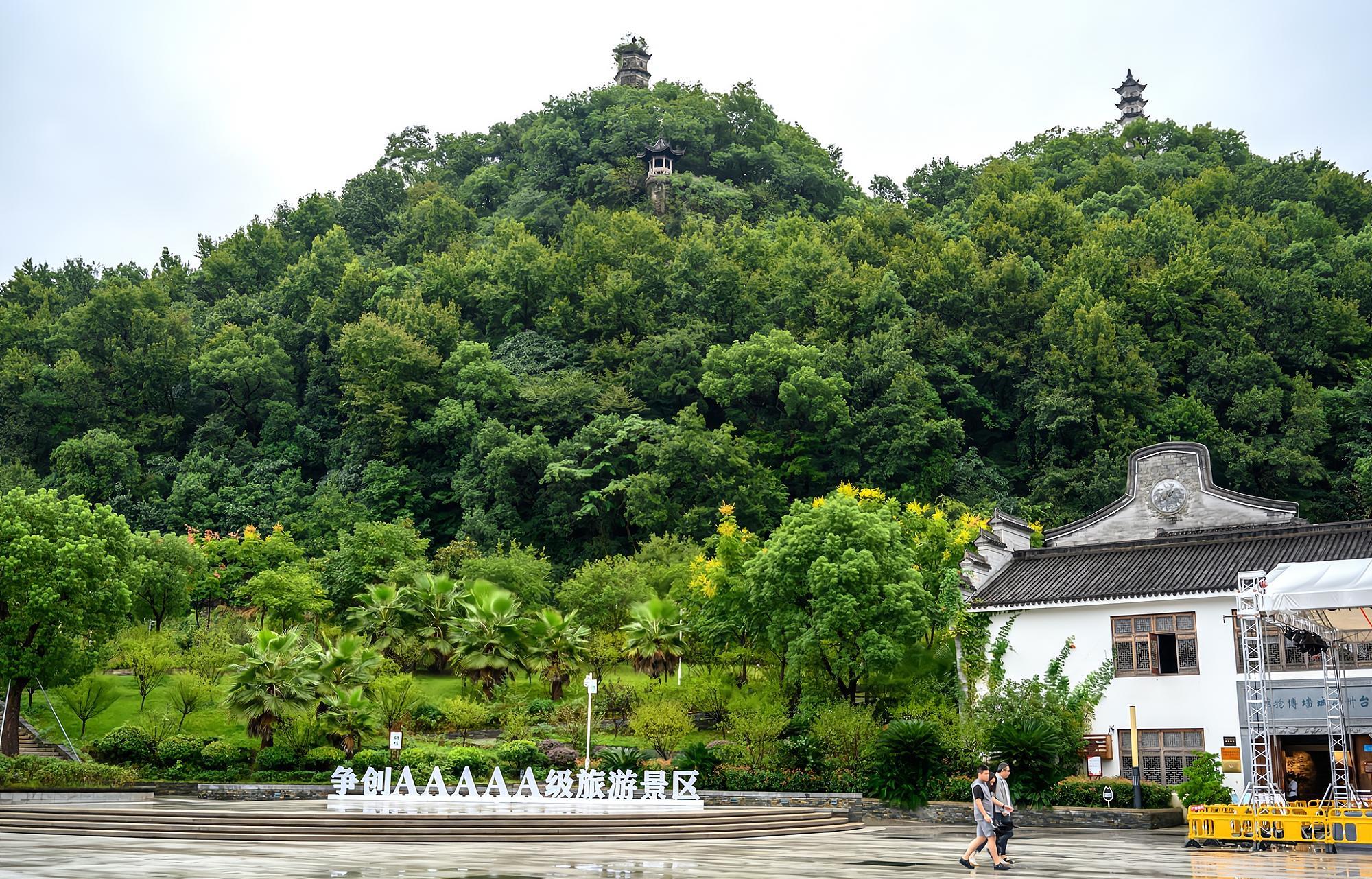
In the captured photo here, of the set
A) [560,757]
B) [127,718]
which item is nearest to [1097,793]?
[560,757]

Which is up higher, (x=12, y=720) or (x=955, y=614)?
(x=955, y=614)

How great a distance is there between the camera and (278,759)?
3109cm

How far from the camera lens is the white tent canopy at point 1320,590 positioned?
19.6 metres

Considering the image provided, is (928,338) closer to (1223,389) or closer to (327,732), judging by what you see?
(1223,389)

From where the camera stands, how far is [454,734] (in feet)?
114

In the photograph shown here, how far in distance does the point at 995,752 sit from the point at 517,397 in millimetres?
36972

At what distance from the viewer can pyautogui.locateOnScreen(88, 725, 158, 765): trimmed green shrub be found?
3153cm

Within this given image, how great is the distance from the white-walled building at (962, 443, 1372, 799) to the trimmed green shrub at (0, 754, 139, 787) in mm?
20930

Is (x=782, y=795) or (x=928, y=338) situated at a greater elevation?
(x=928, y=338)

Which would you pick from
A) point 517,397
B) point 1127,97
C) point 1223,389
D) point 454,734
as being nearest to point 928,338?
point 1223,389

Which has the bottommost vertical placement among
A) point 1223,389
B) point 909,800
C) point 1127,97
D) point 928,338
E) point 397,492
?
point 909,800

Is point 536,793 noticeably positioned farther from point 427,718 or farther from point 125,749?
point 125,749

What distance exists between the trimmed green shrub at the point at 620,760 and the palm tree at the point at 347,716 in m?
6.40

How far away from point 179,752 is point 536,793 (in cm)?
1246
